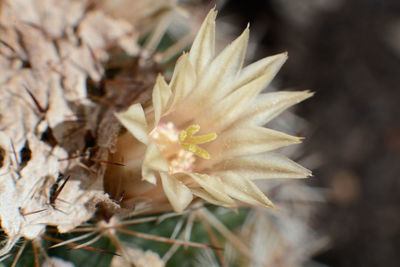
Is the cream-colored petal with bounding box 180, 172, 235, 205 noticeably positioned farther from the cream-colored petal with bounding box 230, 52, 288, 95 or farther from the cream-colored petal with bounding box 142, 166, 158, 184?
the cream-colored petal with bounding box 230, 52, 288, 95

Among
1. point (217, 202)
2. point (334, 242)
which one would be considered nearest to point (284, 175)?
point (217, 202)

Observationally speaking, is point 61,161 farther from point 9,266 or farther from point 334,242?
point 334,242

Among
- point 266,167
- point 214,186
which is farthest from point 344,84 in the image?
point 214,186

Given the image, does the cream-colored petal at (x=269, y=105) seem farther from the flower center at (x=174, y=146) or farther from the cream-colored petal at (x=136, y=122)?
the cream-colored petal at (x=136, y=122)

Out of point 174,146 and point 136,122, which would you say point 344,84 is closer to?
point 174,146

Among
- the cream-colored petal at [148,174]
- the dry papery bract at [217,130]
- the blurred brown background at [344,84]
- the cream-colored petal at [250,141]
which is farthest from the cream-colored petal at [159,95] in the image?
the blurred brown background at [344,84]
